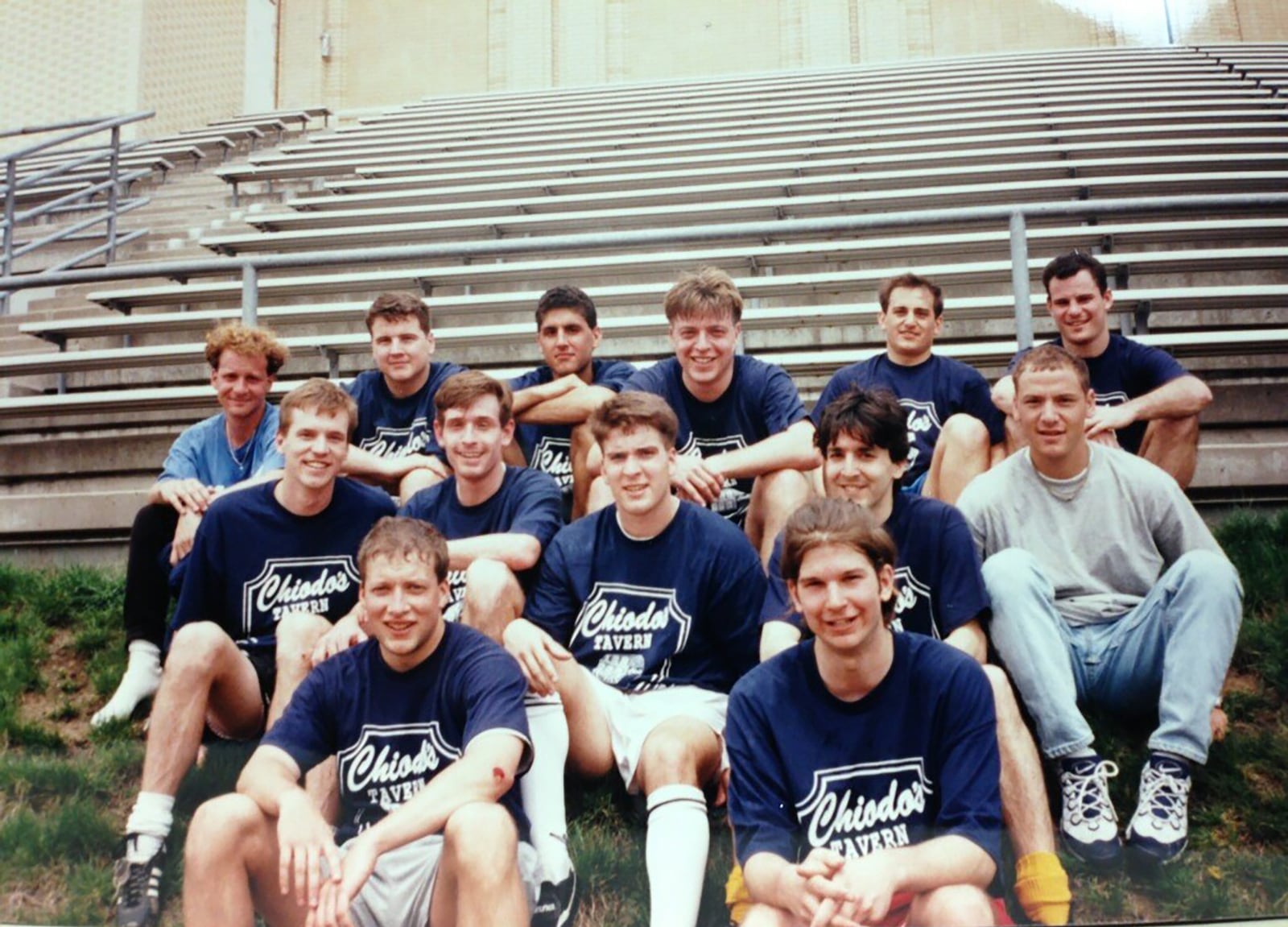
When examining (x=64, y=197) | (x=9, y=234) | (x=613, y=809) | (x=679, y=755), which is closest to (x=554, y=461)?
(x=613, y=809)

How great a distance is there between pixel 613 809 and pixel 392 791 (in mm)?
510

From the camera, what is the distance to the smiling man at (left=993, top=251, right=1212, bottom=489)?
9.54ft

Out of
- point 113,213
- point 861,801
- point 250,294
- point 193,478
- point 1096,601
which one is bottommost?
point 861,801

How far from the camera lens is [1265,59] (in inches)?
270

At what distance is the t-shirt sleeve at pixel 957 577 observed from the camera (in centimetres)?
217

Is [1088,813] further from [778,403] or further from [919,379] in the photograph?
[919,379]

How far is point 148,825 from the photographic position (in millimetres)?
2150

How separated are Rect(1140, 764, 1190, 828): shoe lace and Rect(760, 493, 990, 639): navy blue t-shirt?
459mm

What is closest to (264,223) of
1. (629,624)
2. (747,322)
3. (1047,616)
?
(747,322)

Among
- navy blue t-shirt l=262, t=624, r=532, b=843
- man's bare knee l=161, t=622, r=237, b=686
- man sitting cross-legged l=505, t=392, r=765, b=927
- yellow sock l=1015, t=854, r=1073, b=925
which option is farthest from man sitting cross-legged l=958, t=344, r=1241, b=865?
man's bare knee l=161, t=622, r=237, b=686

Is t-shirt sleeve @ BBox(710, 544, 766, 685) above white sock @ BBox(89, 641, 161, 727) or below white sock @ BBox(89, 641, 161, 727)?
above

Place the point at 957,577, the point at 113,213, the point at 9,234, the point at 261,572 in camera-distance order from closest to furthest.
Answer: the point at 957,577 < the point at 261,572 < the point at 9,234 < the point at 113,213

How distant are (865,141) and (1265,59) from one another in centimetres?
266

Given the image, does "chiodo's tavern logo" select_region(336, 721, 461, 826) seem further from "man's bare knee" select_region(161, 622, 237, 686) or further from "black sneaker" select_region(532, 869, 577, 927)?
"man's bare knee" select_region(161, 622, 237, 686)
